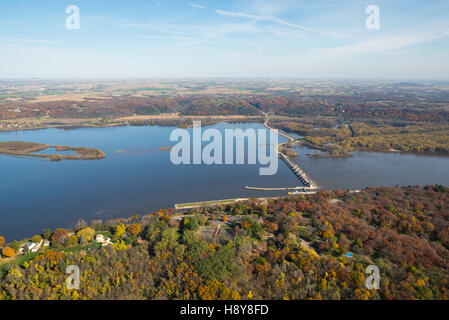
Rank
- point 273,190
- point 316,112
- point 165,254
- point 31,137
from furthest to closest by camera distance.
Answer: point 316,112, point 31,137, point 273,190, point 165,254

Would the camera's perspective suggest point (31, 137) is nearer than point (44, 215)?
No

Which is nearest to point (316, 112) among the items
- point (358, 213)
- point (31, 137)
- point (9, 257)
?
point (358, 213)

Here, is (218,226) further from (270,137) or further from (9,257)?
(270,137)

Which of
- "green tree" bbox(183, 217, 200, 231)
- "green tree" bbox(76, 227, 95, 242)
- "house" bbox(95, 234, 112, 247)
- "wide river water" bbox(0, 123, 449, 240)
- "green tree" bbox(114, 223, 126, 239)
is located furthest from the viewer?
"wide river water" bbox(0, 123, 449, 240)

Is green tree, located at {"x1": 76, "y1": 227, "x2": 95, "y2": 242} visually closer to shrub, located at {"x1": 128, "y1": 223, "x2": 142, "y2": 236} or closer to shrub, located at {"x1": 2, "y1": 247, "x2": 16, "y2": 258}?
shrub, located at {"x1": 128, "y1": 223, "x2": 142, "y2": 236}

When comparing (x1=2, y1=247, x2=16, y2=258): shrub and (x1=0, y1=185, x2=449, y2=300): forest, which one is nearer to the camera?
(x1=0, y1=185, x2=449, y2=300): forest

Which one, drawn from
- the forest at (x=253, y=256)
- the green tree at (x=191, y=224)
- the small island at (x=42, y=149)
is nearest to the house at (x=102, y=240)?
the forest at (x=253, y=256)

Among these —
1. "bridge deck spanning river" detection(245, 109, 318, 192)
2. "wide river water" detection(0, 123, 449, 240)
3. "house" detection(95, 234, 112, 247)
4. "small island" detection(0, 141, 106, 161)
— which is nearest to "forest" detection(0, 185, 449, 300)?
"house" detection(95, 234, 112, 247)
